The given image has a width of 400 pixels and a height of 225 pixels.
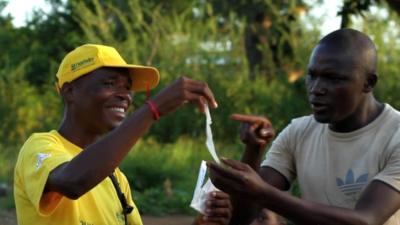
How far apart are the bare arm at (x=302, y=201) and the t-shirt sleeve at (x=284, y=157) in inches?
20.5

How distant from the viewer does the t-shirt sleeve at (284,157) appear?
4.00 metres

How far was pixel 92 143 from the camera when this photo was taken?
358cm

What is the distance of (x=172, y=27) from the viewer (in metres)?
15.0

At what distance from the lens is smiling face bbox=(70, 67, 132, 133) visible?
11.8 feet

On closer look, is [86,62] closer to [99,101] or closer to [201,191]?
[99,101]

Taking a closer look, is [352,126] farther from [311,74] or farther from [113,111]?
[113,111]

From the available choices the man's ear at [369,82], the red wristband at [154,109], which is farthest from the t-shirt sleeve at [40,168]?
the man's ear at [369,82]

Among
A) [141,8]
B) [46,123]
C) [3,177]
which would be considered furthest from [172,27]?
[3,177]

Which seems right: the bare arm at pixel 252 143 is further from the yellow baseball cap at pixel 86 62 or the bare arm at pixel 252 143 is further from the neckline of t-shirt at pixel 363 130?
the yellow baseball cap at pixel 86 62

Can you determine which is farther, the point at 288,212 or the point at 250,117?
the point at 250,117

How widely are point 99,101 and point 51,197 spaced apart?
463 mm

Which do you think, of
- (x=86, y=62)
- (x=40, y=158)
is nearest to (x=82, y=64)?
(x=86, y=62)

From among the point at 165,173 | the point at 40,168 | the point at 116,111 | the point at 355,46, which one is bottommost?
the point at 165,173

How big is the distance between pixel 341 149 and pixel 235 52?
11.5m
